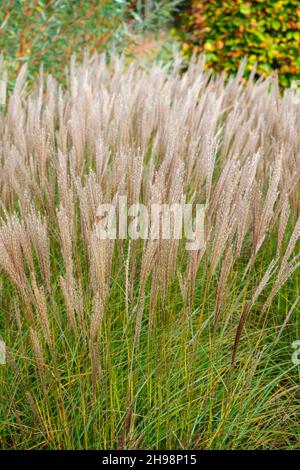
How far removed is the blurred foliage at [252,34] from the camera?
541 cm

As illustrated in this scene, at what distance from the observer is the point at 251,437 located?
4.97ft

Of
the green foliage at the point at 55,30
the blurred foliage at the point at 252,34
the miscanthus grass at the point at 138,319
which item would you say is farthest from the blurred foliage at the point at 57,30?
the miscanthus grass at the point at 138,319

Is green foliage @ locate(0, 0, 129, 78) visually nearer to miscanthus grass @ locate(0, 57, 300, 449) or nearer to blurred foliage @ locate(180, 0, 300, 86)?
blurred foliage @ locate(180, 0, 300, 86)

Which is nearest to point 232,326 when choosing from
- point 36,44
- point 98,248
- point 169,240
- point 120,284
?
point 120,284

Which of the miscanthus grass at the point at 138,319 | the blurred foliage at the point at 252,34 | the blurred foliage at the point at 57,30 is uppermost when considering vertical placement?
the blurred foliage at the point at 252,34

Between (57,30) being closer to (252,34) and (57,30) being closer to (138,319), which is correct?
(252,34)

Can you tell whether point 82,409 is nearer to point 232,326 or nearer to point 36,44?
point 232,326

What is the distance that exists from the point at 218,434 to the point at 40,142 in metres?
0.90

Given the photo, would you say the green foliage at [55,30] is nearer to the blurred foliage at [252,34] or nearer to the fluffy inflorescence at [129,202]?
the fluffy inflorescence at [129,202]

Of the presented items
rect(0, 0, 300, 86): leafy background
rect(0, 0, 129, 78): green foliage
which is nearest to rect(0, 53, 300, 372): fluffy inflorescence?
rect(0, 0, 129, 78): green foliage

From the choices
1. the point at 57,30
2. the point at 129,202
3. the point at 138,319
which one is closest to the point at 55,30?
the point at 57,30

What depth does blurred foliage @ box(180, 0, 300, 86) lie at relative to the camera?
17.7 feet

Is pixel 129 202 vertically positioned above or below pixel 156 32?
below

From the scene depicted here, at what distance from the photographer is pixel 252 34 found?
543cm
